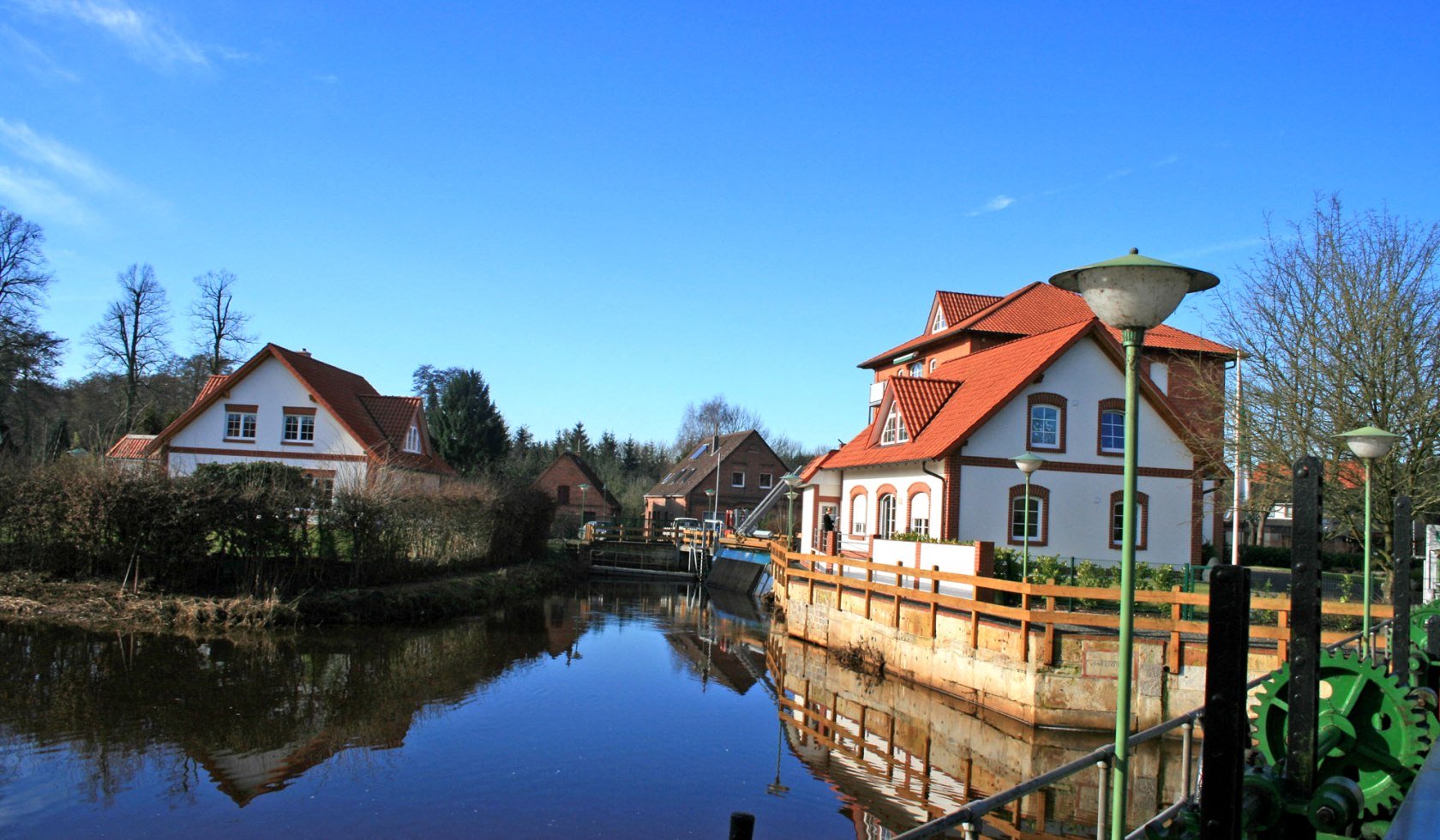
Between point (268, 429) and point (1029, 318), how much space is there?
28.0 m

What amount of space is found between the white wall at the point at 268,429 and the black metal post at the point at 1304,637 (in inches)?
1381

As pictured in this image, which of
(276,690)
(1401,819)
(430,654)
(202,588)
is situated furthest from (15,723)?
(1401,819)

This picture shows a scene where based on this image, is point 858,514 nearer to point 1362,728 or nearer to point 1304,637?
point 1362,728

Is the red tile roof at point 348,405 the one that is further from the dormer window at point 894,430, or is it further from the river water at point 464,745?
the river water at point 464,745

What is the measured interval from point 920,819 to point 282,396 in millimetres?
32836

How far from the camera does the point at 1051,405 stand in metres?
24.8

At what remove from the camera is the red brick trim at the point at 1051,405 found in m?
24.6

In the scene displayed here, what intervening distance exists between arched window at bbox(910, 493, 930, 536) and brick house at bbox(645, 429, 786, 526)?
34303 millimetres

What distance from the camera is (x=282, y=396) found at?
122 ft

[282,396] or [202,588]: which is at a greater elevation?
[282,396]

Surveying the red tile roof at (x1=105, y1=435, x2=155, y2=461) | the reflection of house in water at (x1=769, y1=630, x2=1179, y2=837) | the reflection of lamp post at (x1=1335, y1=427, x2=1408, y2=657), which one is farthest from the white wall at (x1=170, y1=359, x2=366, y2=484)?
the reflection of lamp post at (x1=1335, y1=427, x2=1408, y2=657)

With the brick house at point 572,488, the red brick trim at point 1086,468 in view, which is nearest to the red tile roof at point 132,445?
the brick house at point 572,488

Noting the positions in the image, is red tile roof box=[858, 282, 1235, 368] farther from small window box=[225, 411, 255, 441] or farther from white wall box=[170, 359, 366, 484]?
small window box=[225, 411, 255, 441]

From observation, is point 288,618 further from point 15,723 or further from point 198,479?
point 15,723
